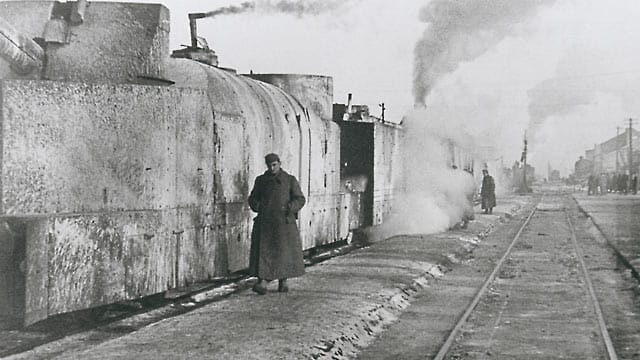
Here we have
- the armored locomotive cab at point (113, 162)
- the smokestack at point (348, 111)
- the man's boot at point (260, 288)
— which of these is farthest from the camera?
the smokestack at point (348, 111)

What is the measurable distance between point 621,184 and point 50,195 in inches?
2413

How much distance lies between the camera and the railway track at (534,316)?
6965 mm

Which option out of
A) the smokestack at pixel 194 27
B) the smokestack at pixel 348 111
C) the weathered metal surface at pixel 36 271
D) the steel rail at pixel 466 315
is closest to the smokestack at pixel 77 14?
the weathered metal surface at pixel 36 271

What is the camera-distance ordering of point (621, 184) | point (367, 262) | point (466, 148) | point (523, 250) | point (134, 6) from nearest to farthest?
point (134, 6), point (367, 262), point (523, 250), point (466, 148), point (621, 184)

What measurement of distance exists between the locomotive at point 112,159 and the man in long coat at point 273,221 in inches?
11.1

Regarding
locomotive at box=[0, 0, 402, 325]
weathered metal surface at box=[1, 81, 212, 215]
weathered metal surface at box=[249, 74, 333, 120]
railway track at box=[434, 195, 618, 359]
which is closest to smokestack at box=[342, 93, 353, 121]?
weathered metal surface at box=[249, 74, 333, 120]

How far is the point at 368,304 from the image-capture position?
28.5ft

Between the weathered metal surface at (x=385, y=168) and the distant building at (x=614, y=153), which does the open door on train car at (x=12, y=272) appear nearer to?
the weathered metal surface at (x=385, y=168)

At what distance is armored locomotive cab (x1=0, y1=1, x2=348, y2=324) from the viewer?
610 centimetres

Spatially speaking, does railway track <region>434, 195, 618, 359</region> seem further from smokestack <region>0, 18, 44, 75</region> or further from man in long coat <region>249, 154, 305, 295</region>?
smokestack <region>0, 18, 44, 75</region>

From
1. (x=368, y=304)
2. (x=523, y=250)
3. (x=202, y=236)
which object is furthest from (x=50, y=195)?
(x=523, y=250)

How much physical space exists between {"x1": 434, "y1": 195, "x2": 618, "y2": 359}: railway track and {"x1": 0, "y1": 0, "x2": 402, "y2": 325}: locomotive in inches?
106

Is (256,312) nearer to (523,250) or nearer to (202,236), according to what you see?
(202,236)

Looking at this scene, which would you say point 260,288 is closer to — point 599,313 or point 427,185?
point 599,313
